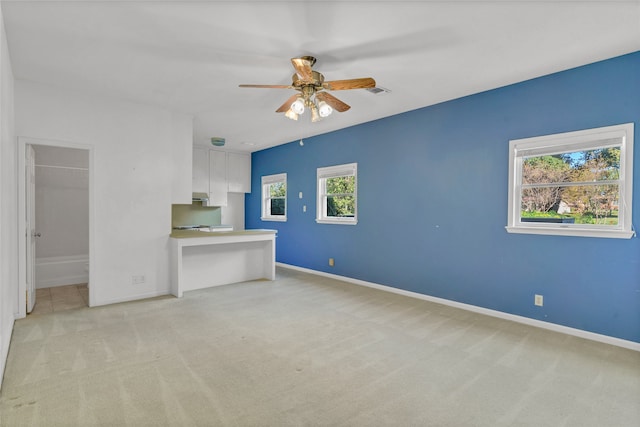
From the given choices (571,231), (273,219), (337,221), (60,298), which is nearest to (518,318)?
(571,231)

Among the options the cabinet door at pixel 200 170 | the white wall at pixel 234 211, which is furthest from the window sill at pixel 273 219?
the cabinet door at pixel 200 170

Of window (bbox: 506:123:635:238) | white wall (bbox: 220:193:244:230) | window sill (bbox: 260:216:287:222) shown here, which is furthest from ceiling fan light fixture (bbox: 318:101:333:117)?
white wall (bbox: 220:193:244:230)

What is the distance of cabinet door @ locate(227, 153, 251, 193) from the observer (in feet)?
24.8

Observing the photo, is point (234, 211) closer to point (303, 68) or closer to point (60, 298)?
point (60, 298)

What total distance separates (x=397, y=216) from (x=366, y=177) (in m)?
0.87

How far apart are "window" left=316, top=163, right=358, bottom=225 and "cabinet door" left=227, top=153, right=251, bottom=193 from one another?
2501mm

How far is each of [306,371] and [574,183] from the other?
10.5 ft

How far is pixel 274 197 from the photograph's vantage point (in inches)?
291

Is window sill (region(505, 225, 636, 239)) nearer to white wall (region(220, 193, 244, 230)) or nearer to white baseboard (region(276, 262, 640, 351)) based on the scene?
white baseboard (region(276, 262, 640, 351))

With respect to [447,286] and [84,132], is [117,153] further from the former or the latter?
[447,286]

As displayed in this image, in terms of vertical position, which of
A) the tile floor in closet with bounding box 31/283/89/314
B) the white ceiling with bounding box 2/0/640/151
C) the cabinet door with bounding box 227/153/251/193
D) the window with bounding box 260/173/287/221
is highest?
the white ceiling with bounding box 2/0/640/151

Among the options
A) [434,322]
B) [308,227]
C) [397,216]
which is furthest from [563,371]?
[308,227]

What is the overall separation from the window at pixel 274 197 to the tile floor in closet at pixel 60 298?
369 cm

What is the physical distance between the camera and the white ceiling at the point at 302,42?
2287 millimetres
